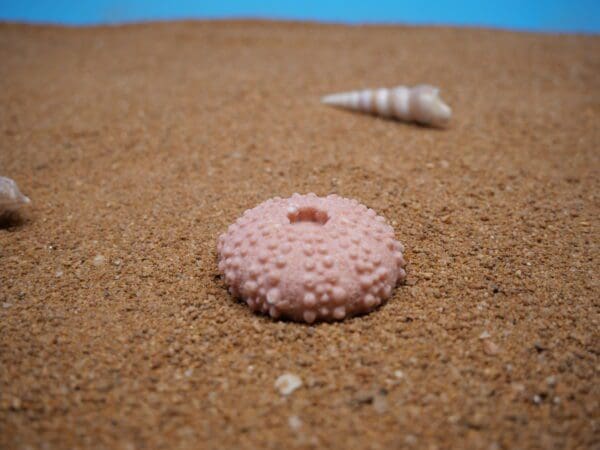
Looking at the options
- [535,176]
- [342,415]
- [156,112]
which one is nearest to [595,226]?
[535,176]

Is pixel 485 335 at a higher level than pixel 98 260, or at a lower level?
lower

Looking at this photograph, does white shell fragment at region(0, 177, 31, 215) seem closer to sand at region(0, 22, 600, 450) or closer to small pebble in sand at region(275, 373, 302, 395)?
sand at region(0, 22, 600, 450)

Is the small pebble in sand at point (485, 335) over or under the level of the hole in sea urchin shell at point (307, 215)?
under

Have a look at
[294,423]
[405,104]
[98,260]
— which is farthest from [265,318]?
[405,104]

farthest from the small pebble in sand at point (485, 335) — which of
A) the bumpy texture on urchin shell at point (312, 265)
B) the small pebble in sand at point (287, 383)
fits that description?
the small pebble in sand at point (287, 383)

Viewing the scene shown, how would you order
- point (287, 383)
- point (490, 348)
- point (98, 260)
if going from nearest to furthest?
point (287, 383) → point (490, 348) → point (98, 260)

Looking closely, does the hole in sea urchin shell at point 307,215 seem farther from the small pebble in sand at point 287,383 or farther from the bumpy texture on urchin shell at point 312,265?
the small pebble in sand at point 287,383

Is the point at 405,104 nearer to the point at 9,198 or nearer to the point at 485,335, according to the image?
the point at 485,335
